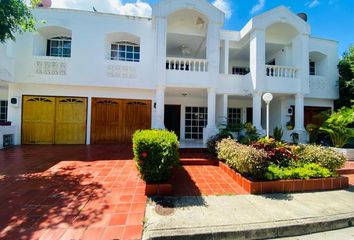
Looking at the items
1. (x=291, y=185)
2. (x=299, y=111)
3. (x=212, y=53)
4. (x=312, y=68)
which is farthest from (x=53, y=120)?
(x=312, y=68)

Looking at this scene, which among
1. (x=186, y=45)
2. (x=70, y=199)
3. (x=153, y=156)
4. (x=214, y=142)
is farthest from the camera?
(x=186, y=45)

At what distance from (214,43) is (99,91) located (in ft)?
21.0

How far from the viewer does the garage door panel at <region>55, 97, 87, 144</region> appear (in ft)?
32.3

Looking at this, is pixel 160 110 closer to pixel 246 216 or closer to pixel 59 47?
pixel 246 216

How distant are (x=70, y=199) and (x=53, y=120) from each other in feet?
24.7

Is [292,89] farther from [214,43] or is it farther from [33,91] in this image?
Answer: [33,91]

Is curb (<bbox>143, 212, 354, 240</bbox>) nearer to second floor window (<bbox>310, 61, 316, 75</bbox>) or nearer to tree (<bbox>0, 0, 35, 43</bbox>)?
tree (<bbox>0, 0, 35, 43</bbox>)

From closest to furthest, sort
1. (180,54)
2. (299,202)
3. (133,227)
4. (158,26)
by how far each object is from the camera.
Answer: (133,227), (299,202), (158,26), (180,54)

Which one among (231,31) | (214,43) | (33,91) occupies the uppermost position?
(231,31)

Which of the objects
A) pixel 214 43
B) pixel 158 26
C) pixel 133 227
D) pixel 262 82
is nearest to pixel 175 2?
pixel 158 26

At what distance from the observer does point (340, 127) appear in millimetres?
8219

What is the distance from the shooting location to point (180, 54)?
39.7 feet

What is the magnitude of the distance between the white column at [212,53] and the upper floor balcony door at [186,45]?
0.24m

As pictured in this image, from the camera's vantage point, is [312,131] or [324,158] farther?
[312,131]
